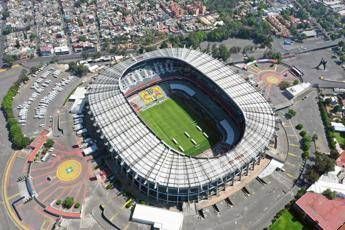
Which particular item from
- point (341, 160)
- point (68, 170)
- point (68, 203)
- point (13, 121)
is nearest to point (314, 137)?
point (341, 160)

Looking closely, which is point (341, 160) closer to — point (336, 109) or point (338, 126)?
point (338, 126)

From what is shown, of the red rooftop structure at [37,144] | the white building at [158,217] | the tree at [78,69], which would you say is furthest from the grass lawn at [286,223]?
the tree at [78,69]

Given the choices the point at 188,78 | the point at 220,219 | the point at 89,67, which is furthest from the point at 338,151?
the point at 89,67

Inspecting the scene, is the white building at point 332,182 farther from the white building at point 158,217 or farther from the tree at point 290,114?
the white building at point 158,217

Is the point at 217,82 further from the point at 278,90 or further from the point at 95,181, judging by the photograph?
the point at 95,181

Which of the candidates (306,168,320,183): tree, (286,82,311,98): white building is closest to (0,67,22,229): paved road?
(306,168,320,183): tree

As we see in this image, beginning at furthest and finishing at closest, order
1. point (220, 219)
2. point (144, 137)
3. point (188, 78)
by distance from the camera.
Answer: point (188, 78), point (144, 137), point (220, 219)

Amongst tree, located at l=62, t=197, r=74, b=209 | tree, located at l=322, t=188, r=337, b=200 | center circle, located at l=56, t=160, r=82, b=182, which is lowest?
tree, located at l=322, t=188, r=337, b=200

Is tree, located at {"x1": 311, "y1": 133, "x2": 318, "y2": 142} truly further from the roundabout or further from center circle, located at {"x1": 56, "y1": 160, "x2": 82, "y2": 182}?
center circle, located at {"x1": 56, "y1": 160, "x2": 82, "y2": 182}
